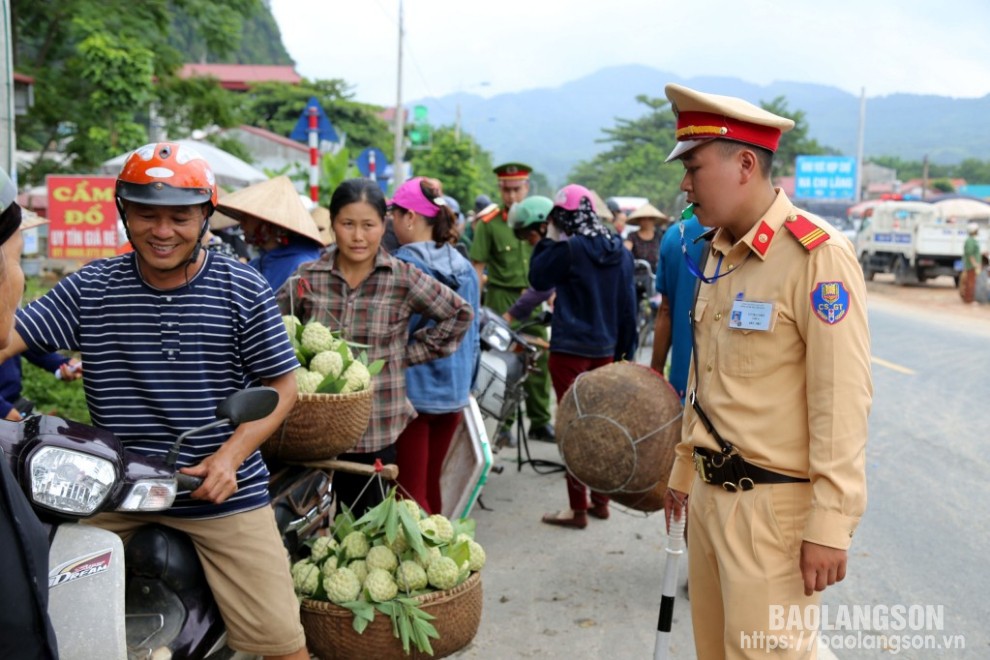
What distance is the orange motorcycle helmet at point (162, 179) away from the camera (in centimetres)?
280

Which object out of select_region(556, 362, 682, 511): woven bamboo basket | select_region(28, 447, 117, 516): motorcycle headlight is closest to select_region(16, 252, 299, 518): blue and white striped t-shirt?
select_region(28, 447, 117, 516): motorcycle headlight

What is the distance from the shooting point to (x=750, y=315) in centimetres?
262

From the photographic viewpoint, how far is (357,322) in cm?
447

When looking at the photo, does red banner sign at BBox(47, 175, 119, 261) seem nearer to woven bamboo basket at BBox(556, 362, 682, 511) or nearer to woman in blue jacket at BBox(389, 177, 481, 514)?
woman in blue jacket at BBox(389, 177, 481, 514)

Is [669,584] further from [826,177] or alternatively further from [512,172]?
[826,177]

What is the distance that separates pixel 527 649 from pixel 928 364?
1054cm

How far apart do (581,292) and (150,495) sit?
Result: 3.93 metres

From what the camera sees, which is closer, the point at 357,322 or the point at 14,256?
the point at 14,256

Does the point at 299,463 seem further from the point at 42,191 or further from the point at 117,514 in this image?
the point at 42,191

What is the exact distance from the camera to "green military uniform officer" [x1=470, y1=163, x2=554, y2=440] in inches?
323

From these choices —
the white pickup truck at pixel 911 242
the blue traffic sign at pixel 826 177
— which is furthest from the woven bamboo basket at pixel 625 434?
the blue traffic sign at pixel 826 177

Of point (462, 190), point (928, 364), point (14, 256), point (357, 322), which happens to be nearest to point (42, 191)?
point (462, 190)

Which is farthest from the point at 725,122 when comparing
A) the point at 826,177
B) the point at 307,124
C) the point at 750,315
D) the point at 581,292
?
the point at 826,177

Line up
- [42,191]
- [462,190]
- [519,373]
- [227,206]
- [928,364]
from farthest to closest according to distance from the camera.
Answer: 1. [462,190]
2. [42,191]
3. [928,364]
4. [519,373]
5. [227,206]
